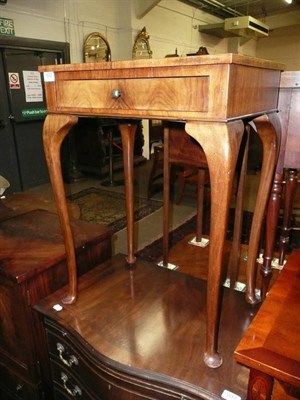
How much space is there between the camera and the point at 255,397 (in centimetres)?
68

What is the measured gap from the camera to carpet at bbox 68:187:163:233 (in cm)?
320

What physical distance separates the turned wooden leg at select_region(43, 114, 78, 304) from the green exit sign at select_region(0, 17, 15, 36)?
11.0 feet

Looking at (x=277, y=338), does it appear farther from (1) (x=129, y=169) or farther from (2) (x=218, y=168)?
(1) (x=129, y=169)

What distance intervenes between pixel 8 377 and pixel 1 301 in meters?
0.39

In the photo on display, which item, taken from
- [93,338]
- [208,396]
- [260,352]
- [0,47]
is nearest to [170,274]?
[93,338]

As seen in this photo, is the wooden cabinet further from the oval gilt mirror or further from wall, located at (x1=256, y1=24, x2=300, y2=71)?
wall, located at (x1=256, y1=24, x2=300, y2=71)

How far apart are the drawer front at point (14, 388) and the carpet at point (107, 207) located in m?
1.69

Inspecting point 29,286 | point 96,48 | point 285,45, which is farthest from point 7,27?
point 285,45

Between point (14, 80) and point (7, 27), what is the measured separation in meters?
0.58

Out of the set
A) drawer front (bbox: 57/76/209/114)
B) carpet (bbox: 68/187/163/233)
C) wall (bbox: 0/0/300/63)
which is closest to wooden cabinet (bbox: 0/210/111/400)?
drawer front (bbox: 57/76/209/114)

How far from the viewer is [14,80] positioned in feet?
12.9

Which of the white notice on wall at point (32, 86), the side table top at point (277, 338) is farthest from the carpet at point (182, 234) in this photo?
the white notice on wall at point (32, 86)

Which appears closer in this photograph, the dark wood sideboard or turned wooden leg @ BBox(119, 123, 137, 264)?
the dark wood sideboard

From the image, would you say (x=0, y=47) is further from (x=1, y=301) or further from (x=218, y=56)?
(x=218, y=56)
